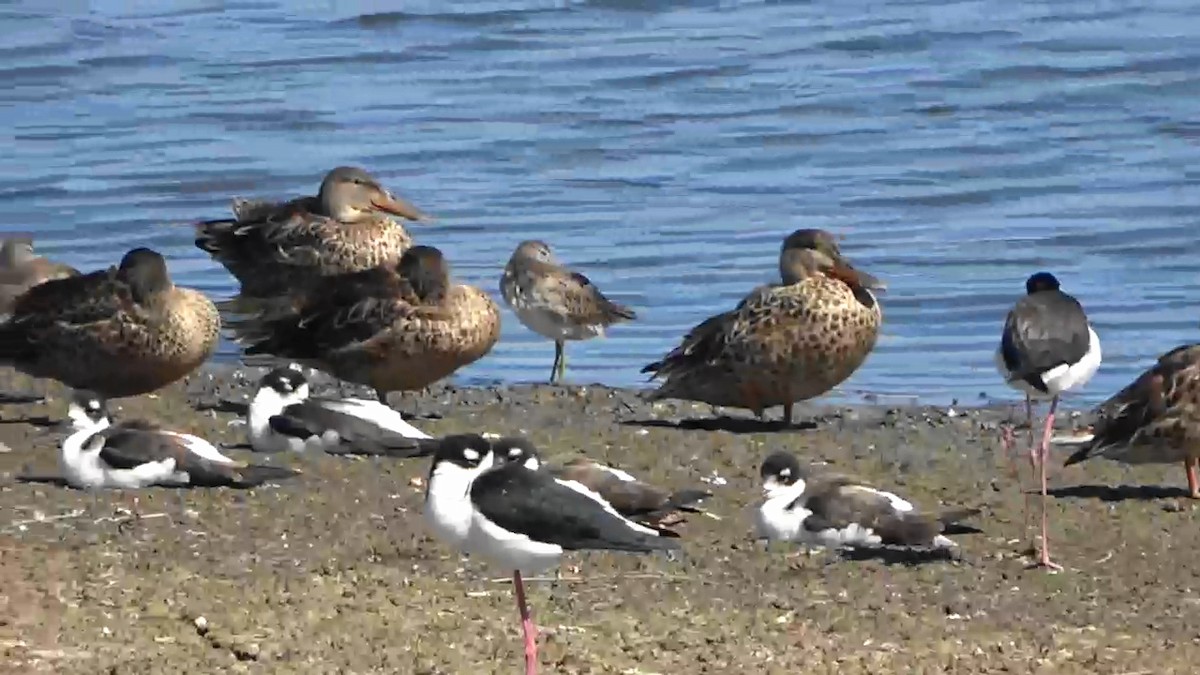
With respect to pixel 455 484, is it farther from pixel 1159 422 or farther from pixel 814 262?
pixel 814 262

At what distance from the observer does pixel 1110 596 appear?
9.80 meters

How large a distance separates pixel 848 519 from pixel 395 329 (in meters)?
3.52

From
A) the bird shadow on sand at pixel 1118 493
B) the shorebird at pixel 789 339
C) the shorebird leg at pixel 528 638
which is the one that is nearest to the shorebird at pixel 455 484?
the shorebird leg at pixel 528 638

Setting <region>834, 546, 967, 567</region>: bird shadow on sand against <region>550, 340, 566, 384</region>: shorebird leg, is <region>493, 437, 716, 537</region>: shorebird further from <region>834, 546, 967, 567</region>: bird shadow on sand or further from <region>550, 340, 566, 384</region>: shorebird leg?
<region>550, 340, 566, 384</region>: shorebird leg

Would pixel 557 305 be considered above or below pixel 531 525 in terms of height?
below

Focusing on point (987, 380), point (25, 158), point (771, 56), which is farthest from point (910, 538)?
point (771, 56)

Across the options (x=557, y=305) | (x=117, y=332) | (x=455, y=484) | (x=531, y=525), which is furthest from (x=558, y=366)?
(x=531, y=525)

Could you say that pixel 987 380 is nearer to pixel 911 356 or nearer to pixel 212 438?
pixel 911 356

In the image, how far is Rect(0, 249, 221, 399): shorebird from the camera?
12586 millimetres

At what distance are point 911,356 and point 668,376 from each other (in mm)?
2430

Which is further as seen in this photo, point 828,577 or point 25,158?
point 25,158

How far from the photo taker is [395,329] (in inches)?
521

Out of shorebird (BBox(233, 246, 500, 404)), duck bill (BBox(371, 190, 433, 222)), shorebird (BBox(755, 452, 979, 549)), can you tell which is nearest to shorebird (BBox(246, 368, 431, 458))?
shorebird (BBox(233, 246, 500, 404))

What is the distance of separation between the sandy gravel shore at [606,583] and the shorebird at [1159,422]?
0.55 feet
